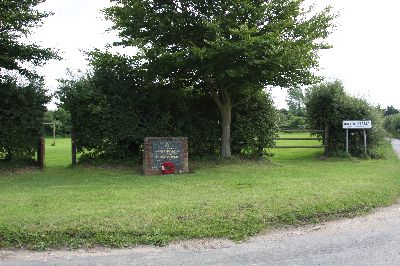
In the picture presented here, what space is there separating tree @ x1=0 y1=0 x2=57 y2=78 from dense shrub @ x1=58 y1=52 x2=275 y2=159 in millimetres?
1289

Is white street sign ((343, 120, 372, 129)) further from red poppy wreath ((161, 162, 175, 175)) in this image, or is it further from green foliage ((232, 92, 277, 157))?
red poppy wreath ((161, 162, 175, 175))

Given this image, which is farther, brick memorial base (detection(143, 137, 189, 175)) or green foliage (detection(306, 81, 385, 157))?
green foliage (detection(306, 81, 385, 157))

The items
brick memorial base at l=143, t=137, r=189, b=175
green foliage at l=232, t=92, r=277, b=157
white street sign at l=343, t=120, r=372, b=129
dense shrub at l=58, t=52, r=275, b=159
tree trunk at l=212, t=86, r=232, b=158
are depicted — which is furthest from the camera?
white street sign at l=343, t=120, r=372, b=129

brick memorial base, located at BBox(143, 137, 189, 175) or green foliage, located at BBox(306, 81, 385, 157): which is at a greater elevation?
green foliage, located at BBox(306, 81, 385, 157)

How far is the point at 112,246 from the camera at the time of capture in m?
5.48

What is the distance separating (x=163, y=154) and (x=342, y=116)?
9.38m

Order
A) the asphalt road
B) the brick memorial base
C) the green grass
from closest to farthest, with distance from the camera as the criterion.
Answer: the asphalt road → the green grass → the brick memorial base

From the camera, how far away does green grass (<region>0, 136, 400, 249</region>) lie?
18.9 feet

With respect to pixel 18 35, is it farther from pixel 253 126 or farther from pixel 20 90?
pixel 253 126

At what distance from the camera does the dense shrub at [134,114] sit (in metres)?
13.1

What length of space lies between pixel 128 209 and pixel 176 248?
162 cm

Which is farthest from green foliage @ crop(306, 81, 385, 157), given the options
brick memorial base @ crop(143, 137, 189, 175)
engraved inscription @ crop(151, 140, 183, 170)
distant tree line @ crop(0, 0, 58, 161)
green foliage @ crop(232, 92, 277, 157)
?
distant tree line @ crop(0, 0, 58, 161)

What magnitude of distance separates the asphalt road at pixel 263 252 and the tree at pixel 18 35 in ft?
27.0

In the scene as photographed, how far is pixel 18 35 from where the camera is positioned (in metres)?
12.5
